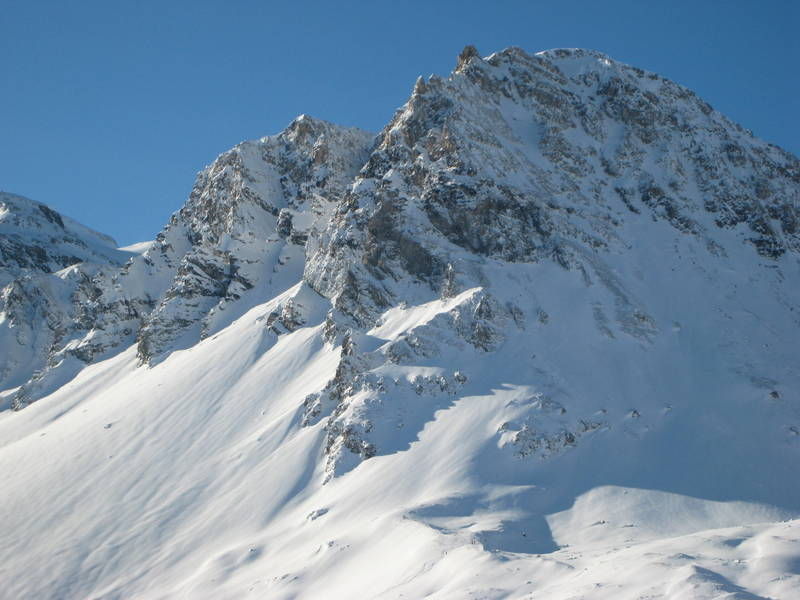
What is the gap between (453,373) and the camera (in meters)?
48.4

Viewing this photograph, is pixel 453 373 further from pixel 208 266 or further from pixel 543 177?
pixel 208 266

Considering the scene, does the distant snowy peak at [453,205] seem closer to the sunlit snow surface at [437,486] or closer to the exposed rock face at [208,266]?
the exposed rock face at [208,266]

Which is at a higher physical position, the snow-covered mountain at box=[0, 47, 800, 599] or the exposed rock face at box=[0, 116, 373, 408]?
the exposed rock face at box=[0, 116, 373, 408]

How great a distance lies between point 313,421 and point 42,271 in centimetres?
8293

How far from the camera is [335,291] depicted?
62406 mm

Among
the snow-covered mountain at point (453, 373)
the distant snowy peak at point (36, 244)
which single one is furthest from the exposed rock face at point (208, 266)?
the distant snowy peak at point (36, 244)

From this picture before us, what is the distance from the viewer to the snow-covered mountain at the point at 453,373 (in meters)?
36.8

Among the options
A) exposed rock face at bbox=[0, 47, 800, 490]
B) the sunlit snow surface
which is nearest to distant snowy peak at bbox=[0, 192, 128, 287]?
exposed rock face at bbox=[0, 47, 800, 490]

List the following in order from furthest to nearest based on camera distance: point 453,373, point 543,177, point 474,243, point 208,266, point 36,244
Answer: point 36,244 → point 208,266 → point 543,177 → point 474,243 → point 453,373

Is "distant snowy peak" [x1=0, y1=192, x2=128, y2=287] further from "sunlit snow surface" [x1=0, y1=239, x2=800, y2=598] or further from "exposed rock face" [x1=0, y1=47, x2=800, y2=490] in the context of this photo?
"sunlit snow surface" [x1=0, y1=239, x2=800, y2=598]

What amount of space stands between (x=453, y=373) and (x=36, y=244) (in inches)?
3858

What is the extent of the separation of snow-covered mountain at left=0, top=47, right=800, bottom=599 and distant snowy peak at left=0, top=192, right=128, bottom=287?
3126cm

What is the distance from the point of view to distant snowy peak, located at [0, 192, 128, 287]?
112438 millimetres

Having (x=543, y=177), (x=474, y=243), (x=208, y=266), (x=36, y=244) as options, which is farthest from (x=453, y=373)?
(x=36, y=244)
